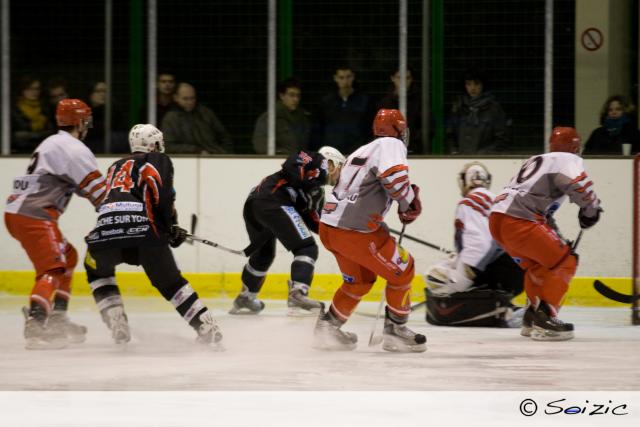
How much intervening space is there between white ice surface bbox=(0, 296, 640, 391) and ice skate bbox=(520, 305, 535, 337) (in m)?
0.07

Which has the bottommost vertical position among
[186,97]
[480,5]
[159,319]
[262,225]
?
[159,319]

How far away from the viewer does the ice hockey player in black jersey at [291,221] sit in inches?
289

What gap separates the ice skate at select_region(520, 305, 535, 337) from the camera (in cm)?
657

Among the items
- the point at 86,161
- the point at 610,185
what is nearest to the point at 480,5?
the point at 610,185

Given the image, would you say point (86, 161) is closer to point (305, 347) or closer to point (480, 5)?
point (305, 347)

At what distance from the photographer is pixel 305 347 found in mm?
6223

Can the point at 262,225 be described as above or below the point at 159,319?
above

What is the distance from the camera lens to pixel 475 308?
6.99m

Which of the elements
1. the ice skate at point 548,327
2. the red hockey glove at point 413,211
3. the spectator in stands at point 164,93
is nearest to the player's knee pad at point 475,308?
the ice skate at point 548,327

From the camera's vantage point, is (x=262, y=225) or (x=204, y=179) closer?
(x=262, y=225)

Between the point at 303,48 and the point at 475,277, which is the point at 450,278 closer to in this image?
the point at 475,277

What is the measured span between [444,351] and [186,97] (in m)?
3.67

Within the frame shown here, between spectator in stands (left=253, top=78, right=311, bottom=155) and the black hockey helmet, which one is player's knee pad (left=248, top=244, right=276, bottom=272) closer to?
the black hockey helmet

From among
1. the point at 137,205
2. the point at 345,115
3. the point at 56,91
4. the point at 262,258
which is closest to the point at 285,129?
the point at 345,115
